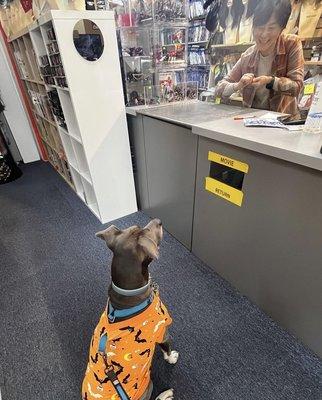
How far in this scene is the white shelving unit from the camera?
145cm

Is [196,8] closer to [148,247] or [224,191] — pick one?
[224,191]

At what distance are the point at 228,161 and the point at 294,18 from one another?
1100 mm

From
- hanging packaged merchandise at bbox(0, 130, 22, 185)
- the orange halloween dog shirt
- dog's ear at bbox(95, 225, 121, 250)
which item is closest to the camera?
the orange halloween dog shirt

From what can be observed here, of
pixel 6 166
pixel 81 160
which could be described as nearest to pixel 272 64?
pixel 81 160

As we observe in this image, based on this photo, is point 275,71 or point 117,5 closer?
point 275,71

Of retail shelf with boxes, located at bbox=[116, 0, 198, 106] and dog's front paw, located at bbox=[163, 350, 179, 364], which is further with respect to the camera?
retail shelf with boxes, located at bbox=[116, 0, 198, 106]

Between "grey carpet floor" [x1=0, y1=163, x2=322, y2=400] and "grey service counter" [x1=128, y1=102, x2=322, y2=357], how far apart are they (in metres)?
0.14

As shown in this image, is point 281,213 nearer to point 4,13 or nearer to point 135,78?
point 135,78

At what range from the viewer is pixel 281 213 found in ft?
3.43

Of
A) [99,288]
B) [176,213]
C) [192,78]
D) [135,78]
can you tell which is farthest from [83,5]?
[99,288]

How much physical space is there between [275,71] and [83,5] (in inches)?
51.5

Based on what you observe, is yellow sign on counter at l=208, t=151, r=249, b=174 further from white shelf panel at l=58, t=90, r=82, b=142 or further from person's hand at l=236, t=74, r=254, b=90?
white shelf panel at l=58, t=90, r=82, b=142

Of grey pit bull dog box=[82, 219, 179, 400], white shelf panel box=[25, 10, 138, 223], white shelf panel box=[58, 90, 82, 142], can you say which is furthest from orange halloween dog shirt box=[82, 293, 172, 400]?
white shelf panel box=[58, 90, 82, 142]

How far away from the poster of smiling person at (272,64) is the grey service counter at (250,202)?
16 cm
